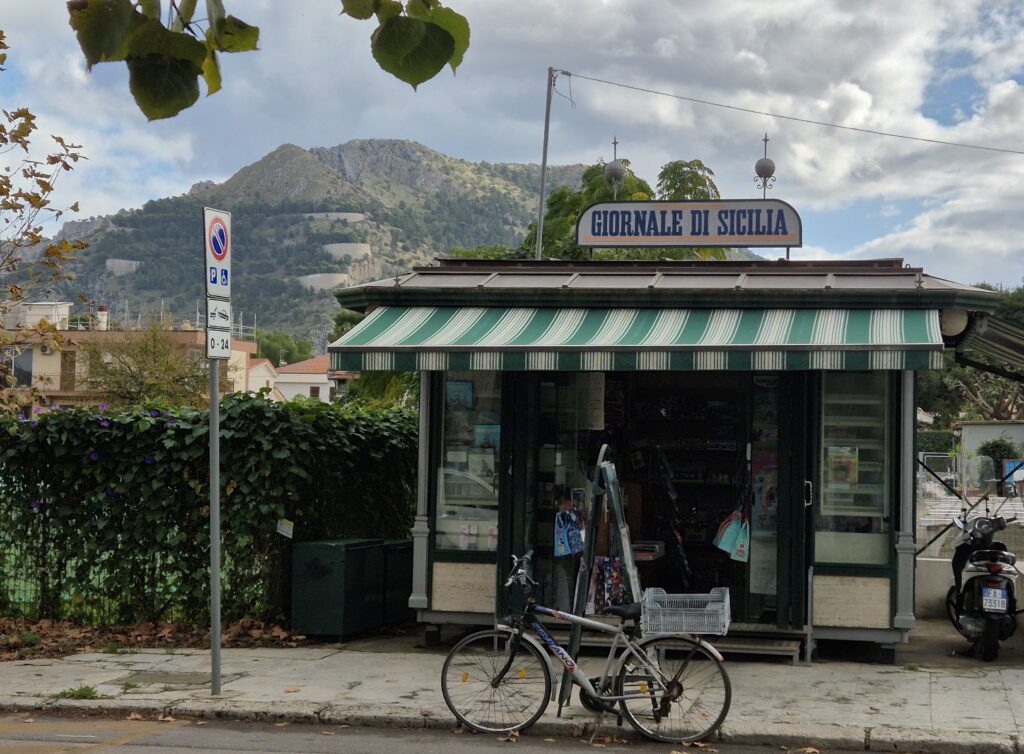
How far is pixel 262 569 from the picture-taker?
1137cm

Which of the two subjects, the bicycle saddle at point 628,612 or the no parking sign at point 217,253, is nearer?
the bicycle saddle at point 628,612

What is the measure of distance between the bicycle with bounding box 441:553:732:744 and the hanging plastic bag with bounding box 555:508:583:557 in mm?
2799

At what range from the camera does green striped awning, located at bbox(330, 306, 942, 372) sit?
368 inches

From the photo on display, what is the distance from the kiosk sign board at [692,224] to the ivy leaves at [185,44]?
8.98 m

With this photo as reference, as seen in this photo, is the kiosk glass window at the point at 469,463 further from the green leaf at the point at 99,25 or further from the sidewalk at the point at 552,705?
the green leaf at the point at 99,25

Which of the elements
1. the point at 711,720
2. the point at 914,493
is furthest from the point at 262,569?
the point at 914,493

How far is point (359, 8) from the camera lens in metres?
3.18

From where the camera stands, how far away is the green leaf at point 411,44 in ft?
9.73

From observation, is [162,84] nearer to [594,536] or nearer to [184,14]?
[184,14]

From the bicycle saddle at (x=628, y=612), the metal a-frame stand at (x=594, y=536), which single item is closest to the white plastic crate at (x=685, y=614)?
the bicycle saddle at (x=628, y=612)

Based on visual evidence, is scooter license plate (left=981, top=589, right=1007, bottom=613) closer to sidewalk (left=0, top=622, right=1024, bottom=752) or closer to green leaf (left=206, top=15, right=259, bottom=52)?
sidewalk (left=0, top=622, right=1024, bottom=752)

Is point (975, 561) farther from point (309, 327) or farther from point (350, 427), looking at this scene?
point (309, 327)

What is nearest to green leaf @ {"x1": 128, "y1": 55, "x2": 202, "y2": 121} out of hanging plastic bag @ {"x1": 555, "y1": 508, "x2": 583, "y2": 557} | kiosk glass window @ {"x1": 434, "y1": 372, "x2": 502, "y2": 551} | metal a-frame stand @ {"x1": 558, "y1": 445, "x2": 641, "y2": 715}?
metal a-frame stand @ {"x1": 558, "y1": 445, "x2": 641, "y2": 715}

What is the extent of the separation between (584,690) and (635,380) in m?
5.24
